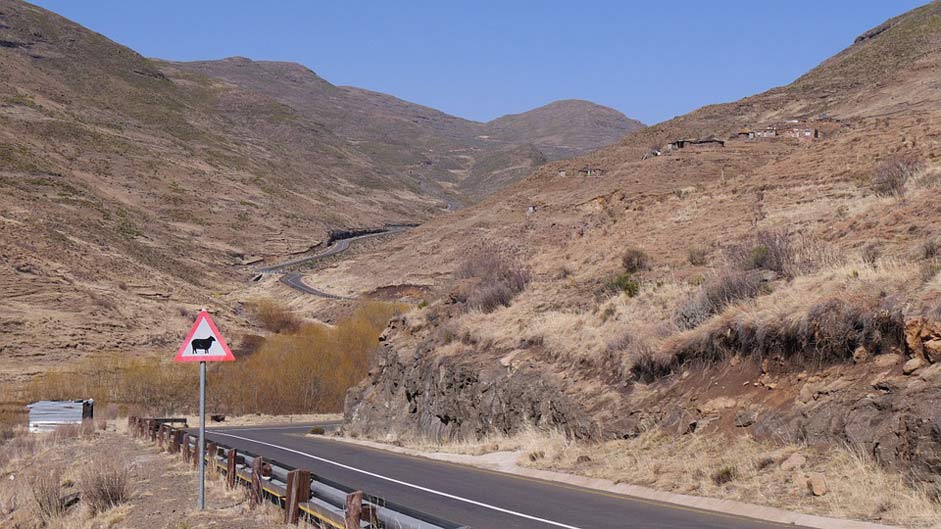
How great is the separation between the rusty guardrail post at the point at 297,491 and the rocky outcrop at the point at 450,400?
8525 mm

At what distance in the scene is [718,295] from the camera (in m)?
19.4

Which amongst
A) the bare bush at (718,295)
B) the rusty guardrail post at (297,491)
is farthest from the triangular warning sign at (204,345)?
the bare bush at (718,295)

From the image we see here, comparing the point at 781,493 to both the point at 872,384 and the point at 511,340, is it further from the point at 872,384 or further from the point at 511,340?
the point at 511,340

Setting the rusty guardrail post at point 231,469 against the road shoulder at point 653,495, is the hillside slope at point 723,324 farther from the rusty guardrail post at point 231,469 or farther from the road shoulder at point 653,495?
the rusty guardrail post at point 231,469

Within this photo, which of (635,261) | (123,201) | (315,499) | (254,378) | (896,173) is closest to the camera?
(315,499)

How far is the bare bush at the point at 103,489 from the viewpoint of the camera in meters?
14.5

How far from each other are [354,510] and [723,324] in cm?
978

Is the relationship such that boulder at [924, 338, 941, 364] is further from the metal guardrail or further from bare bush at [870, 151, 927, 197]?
bare bush at [870, 151, 927, 197]

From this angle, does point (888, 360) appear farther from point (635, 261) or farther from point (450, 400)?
point (450, 400)

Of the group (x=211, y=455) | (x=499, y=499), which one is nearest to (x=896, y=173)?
(x=499, y=499)

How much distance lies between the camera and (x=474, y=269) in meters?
35.2

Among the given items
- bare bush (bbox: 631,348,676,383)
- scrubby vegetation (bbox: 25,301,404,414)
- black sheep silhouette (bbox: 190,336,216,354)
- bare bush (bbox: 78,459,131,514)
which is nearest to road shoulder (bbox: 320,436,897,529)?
bare bush (bbox: 631,348,676,383)

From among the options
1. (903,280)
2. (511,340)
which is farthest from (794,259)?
(511,340)

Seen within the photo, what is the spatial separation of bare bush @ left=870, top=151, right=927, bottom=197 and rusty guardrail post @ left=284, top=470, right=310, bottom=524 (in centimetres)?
1669
